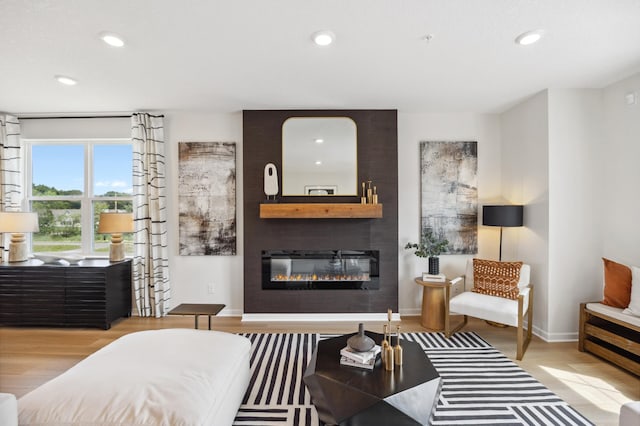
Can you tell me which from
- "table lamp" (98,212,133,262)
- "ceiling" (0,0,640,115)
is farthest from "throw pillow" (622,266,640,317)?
"table lamp" (98,212,133,262)

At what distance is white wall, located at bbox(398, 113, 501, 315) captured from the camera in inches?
156

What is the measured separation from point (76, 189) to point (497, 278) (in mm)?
5286

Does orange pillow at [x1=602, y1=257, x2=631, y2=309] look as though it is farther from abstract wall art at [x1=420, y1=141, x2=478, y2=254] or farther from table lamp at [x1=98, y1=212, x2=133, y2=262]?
table lamp at [x1=98, y1=212, x2=133, y2=262]

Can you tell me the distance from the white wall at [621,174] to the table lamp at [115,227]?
5.13m

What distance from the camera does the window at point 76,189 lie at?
4.12 metres

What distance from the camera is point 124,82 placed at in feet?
9.73

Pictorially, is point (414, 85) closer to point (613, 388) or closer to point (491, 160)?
point (491, 160)

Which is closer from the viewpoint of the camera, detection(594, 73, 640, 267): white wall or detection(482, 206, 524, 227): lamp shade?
detection(594, 73, 640, 267): white wall

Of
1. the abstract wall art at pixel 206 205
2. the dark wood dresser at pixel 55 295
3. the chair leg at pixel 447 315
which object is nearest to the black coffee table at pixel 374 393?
the chair leg at pixel 447 315

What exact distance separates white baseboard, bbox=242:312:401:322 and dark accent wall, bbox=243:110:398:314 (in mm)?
51

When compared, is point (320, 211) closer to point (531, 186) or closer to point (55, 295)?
point (531, 186)

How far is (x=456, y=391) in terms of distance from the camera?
7.33 feet

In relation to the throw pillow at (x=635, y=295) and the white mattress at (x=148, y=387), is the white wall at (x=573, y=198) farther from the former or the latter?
the white mattress at (x=148, y=387)

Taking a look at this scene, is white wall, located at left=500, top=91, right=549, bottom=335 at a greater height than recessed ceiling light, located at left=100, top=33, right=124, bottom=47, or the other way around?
recessed ceiling light, located at left=100, top=33, right=124, bottom=47
